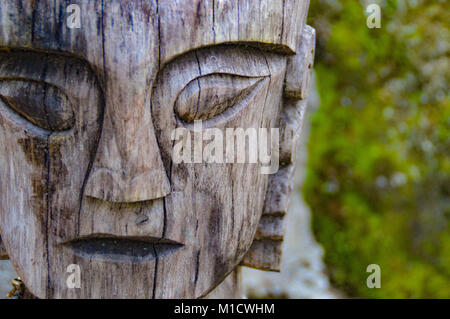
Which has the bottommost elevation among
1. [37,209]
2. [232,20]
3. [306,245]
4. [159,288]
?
[306,245]

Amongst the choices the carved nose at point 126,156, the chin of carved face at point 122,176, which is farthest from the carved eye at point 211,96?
the carved nose at point 126,156

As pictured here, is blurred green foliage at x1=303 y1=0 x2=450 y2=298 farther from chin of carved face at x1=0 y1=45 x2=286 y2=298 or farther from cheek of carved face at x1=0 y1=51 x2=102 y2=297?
cheek of carved face at x1=0 y1=51 x2=102 y2=297

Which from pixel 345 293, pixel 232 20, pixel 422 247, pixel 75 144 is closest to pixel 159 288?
pixel 75 144

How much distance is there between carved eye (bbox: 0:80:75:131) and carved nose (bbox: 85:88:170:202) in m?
0.13

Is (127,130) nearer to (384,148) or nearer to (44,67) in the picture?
(44,67)

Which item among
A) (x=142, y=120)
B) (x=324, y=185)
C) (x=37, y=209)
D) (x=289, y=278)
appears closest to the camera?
(x=142, y=120)

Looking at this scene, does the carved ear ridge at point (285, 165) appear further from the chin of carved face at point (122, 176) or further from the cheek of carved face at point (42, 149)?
the cheek of carved face at point (42, 149)

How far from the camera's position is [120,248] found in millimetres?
1486

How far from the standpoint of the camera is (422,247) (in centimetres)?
351

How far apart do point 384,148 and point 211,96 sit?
247cm

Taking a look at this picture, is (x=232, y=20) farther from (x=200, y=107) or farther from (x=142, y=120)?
(x=142, y=120)

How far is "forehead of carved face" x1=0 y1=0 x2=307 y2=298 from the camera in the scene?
1.31 m

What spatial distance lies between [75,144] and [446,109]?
314 centimetres

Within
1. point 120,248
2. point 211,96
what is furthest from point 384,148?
point 120,248
